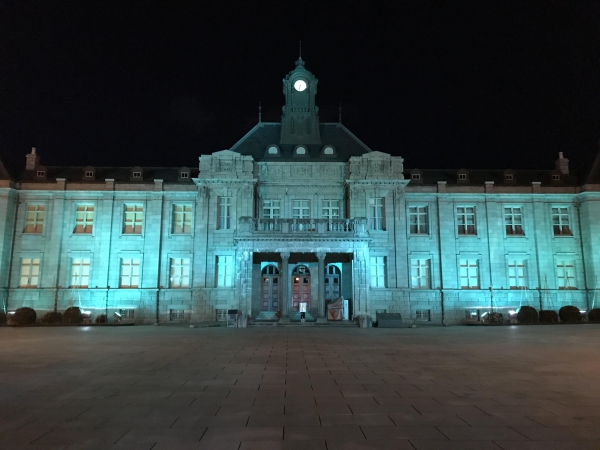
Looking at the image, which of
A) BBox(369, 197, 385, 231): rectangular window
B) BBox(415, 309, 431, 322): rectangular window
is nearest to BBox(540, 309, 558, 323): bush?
BBox(415, 309, 431, 322): rectangular window

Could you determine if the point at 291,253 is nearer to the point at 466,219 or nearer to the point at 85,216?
the point at 466,219

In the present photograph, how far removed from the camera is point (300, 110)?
41.6m

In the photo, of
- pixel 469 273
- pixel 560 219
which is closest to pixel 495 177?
pixel 560 219

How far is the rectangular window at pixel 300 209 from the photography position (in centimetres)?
3766

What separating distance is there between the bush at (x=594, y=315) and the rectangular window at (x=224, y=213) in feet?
93.5

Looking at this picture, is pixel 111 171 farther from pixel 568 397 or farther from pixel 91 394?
pixel 568 397

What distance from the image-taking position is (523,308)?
111 ft

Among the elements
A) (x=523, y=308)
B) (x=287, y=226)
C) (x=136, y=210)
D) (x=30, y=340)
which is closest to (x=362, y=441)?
(x=30, y=340)

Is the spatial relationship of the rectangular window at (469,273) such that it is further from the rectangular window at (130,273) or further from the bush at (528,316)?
the rectangular window at (130,273)

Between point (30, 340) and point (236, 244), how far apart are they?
52.9ft

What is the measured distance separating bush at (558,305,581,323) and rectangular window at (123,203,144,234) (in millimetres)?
34178

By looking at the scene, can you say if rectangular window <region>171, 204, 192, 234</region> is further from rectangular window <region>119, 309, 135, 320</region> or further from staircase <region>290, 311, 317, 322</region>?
staircase <region>290, 311, 317, 322</region>

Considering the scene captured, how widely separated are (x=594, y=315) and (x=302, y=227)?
22.8 meters

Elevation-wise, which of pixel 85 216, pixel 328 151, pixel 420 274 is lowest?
pixel 420 274
